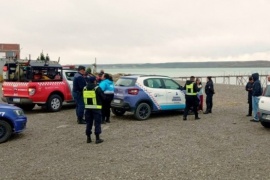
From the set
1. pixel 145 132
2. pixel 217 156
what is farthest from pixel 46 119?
pixel 217 156

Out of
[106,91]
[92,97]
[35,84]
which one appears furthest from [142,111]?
[35,84]

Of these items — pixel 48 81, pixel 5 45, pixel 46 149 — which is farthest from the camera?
pixel 5 45

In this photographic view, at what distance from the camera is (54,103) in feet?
42.4

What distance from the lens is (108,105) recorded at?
35.0 ft

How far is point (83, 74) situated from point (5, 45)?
60568mm

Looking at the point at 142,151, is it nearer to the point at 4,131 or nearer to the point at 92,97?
the point at 92,97

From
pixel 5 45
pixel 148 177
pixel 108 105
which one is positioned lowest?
pixel 148 177

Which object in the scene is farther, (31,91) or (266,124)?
(31,91)

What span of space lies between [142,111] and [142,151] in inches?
170

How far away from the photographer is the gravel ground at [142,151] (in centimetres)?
550

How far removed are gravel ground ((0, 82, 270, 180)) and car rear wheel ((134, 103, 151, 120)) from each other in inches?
16.8

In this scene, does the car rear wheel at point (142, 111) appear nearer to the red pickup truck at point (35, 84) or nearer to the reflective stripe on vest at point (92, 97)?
the reflective stripe on vest at point (92, 97)

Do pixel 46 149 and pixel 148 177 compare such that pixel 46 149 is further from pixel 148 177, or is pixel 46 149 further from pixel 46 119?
pixel 46 119

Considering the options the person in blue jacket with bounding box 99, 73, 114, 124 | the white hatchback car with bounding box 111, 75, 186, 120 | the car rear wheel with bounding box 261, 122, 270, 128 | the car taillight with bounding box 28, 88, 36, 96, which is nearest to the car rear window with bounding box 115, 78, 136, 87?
the white hatchback car with bounding box 111, 75, 186, 120
